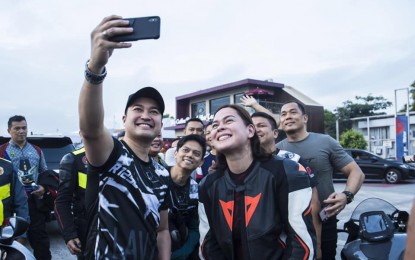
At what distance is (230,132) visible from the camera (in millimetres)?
2477

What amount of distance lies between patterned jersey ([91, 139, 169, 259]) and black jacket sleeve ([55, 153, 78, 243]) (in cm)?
153

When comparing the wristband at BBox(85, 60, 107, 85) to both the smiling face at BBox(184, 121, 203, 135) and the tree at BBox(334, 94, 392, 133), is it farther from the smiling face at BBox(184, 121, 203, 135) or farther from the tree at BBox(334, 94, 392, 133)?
the tree at BBox(334, 94, 392, 133)

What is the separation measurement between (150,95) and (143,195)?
0.60m

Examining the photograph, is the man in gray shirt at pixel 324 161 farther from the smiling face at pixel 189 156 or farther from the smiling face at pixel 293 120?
the smiling face at pixel 189 156

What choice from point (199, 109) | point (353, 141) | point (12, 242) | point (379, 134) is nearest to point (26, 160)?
point (12, 242)

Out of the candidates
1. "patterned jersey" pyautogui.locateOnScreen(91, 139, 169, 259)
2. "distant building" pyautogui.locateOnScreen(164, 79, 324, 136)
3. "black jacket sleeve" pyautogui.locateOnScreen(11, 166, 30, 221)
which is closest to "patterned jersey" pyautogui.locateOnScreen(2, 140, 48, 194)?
"black jacket sleeve" pyautogui.locateOnScreen(11, 166, 30, 221)

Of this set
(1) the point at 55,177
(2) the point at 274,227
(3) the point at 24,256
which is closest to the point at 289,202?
(2) the point at 274,227

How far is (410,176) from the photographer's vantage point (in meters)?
16.5

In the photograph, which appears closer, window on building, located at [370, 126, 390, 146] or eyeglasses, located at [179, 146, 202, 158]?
eyeglasses, located at [179, 146, 202, 158]

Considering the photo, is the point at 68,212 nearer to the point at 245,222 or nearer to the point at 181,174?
the point at 181,174

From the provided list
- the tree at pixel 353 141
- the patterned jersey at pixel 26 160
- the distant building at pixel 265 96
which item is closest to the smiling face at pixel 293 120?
the patterned jersey at pixel 26 160

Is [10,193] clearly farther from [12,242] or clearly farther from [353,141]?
[353,141]

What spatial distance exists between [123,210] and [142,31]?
0.92 metres

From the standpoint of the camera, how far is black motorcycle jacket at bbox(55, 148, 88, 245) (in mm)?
3297
